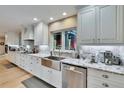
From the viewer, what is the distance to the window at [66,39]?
12.8 feet

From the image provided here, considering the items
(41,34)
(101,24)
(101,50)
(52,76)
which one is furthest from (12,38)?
(101,24)

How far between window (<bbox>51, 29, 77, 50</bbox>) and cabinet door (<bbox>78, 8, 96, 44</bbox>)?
110cm

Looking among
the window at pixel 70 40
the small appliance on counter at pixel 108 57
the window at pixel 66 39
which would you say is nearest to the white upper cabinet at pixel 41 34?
the window at pixel 66 39

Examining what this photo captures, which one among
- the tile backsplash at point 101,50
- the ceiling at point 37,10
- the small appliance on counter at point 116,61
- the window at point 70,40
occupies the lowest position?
the small appliance on counter at point 116,61

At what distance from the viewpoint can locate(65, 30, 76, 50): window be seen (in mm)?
Answer: 3843

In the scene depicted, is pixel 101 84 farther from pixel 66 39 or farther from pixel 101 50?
pixel 66 39

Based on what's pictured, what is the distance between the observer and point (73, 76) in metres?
2.31

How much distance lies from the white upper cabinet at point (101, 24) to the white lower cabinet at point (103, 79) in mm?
639

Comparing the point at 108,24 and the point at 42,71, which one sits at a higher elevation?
the point at 108,24

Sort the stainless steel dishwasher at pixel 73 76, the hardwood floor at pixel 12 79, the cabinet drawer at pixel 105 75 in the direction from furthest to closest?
the hardwood floor at pixel 12 79 < the stainless steel dishwasher at pixel 73 76 < the cabinet drawer at pixel 105 75

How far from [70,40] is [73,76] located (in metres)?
1.92

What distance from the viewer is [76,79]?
2.25m

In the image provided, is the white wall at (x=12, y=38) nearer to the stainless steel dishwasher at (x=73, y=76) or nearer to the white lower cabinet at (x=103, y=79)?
the stainless steel dishwasher at (x=73, y=76)
